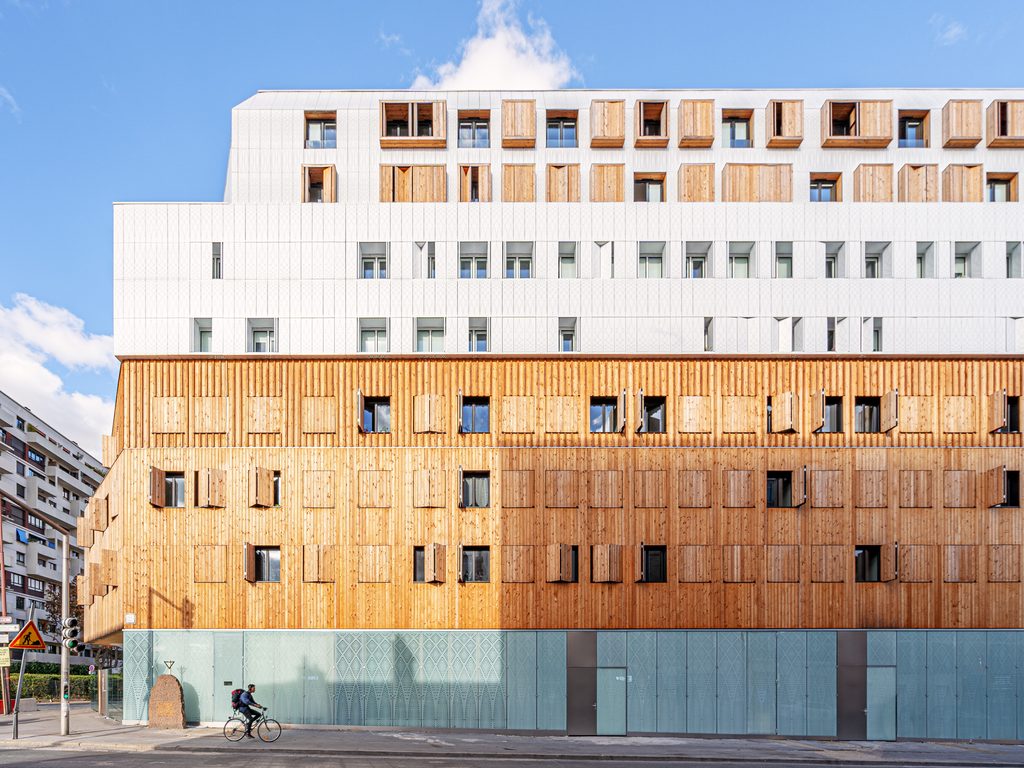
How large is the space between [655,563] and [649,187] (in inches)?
589

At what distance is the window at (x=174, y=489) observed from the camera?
31.2 m

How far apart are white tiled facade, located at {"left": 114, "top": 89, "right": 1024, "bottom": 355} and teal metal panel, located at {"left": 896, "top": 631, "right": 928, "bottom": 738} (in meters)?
10.7

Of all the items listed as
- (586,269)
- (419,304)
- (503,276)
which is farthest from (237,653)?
(586,269)

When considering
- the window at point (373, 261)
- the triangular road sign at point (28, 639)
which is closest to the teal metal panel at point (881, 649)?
the window at point (373, 261)

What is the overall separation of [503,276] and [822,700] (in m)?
19.5

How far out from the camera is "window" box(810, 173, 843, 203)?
111 feet

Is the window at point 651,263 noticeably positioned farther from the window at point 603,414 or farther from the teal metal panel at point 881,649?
the teal metal panel at point 881,649

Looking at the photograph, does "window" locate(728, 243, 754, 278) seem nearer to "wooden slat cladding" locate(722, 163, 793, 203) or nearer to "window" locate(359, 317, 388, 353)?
"wooden slat cladding" locate(722, 163, 793, 203)

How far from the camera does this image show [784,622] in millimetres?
30609

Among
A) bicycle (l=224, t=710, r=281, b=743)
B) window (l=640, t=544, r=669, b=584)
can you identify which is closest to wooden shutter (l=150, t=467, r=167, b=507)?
bicycle (l=224, t=710, r=281, b=743)

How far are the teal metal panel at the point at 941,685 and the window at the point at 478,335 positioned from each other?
19569 mm

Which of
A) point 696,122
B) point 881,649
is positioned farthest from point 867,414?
point 696,122

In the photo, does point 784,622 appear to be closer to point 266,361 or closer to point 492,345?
point 492,345

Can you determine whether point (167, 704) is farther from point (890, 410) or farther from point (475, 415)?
point (890, 410)
